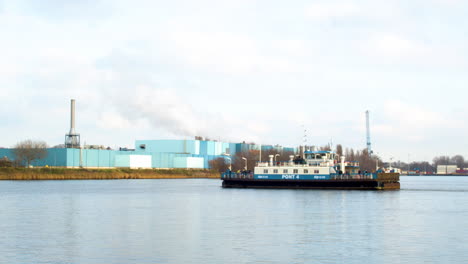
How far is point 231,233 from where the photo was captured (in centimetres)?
4428

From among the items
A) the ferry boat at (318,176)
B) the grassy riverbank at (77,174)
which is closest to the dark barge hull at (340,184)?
the ferry boat at (318,176)

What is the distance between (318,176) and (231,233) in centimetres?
6426

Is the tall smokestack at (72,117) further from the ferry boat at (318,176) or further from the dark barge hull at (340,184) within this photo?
the dark barge hull at (340,184)

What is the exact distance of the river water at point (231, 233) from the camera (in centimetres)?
3447

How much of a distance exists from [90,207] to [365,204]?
30.8 meters

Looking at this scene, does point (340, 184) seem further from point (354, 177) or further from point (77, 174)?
point (77, 174)

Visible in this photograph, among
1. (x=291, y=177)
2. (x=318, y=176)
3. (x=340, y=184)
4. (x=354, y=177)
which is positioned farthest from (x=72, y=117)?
(x=354, y=177)

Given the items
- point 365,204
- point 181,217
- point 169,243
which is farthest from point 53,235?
point 365,204

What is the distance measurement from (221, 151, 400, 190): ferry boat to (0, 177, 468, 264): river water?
115ft

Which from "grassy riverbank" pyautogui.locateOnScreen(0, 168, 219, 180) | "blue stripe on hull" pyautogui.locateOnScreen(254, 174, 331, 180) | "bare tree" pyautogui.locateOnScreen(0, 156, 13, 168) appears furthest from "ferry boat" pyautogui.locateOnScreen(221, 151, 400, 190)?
"bare tree" pyautogui.locateOnScreen(0, 156, 13, 168)

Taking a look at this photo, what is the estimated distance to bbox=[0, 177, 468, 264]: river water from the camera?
3447 centimetres

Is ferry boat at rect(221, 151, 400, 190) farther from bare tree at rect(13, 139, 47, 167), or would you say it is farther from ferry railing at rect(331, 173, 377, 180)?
bare tree at rect(13, 139, 47, 167)

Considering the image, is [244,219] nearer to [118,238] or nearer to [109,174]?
[118,238]

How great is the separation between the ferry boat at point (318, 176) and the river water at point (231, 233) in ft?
115
